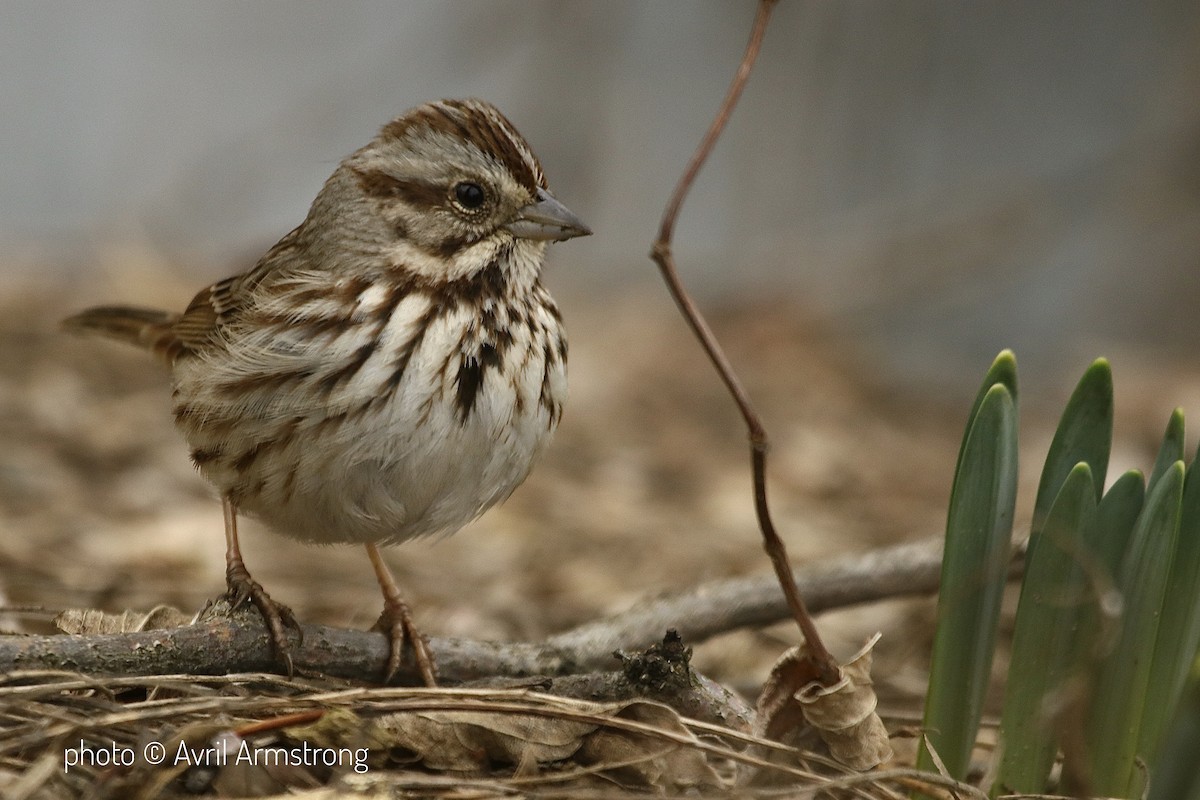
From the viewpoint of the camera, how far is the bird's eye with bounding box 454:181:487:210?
361 cm

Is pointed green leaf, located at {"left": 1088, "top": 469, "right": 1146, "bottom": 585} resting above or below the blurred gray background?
below

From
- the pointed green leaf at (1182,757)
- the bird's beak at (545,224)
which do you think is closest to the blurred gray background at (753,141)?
the bird's beak at (545,224)

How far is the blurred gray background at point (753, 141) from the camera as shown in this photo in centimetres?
927

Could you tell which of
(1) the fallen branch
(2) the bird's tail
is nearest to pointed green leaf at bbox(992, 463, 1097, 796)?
(1) the fallen branch

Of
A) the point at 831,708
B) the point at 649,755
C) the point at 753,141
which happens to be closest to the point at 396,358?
the point at 649,755

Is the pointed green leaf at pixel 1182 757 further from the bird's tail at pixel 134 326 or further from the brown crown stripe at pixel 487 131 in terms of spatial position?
the bird's tail at pixel 134 326

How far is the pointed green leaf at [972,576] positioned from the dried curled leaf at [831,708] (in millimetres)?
119

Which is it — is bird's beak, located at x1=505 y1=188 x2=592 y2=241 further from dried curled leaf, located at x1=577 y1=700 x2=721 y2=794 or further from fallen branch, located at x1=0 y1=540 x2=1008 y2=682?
dried curled leaf, located at x1=577 y1=700 x2=721 y2=794

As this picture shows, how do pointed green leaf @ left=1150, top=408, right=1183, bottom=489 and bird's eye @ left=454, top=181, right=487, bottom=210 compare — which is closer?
pointed green leaf @ left=1150, top=408, right=1183, bottom=489

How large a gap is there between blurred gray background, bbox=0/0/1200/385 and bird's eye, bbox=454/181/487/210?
5.35 m

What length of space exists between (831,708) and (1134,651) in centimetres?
60

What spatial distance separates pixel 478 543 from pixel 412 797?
3099mm

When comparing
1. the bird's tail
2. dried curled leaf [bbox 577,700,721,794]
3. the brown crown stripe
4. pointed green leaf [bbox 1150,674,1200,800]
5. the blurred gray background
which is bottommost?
pointed green leaf [bbox 1150,674,1200,800]

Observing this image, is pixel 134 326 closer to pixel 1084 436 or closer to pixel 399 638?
pixel 399 638
